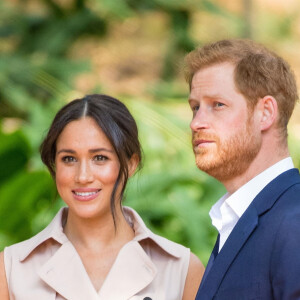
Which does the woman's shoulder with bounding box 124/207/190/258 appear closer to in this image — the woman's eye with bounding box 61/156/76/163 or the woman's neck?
the woman's neck

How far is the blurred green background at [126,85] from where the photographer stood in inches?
160

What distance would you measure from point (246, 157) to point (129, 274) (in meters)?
0.68

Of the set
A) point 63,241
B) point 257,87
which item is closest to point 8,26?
point 63,241

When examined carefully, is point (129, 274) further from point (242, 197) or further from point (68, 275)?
point (242, 197)

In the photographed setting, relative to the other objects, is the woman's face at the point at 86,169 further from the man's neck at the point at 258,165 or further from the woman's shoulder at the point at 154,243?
the man's neck at the point at 258,165

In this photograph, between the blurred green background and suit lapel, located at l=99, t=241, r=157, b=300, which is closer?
suit lapel, located at l=99, t=241, r=157, b=300

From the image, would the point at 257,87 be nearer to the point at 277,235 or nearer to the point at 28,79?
the point at 277,235

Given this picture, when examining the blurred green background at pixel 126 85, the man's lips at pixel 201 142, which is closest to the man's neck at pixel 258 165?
the man's lips at pixel 201 142

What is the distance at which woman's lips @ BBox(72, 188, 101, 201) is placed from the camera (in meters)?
Answer: 2.30

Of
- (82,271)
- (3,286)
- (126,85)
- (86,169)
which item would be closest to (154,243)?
(82,271)

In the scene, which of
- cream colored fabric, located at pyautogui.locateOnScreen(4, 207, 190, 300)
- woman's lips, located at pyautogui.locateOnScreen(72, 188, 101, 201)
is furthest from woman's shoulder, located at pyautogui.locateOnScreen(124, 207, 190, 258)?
woman's lips, located at pyautogui.locateOnScreen(72, 188, 101, 201)

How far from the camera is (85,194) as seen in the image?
2.31 m

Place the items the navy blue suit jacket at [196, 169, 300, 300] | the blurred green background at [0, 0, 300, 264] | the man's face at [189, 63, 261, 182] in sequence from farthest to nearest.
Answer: the blurred green background at [0, 0, 300, 264], the man's face at [189, 63, 261, 182], the navy blue suit jacket at [196, 169, 300, 300]

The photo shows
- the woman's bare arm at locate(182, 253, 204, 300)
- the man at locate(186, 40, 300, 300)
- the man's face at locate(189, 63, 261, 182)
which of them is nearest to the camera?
the man at locate(186, 40, 300, 300)
